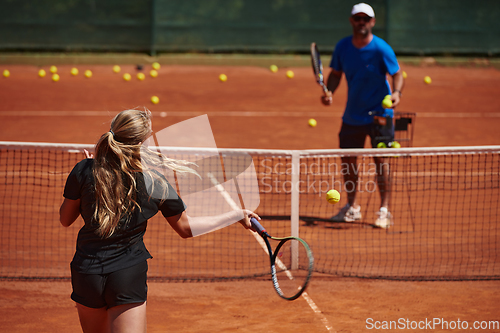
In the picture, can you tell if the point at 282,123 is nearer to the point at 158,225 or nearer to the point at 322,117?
the point at 322,117

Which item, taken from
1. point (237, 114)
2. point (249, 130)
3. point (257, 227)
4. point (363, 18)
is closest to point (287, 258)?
point (257, 227)

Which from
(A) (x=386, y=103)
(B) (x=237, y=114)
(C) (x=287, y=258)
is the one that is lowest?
(C) (x=287, y=258)

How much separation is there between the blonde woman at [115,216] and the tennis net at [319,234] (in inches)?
A: 97.2

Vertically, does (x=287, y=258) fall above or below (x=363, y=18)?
below

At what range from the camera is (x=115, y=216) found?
2.59 metres

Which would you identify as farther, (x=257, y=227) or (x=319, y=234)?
(x=319, y=234)

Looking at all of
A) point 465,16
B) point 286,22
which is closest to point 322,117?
point 286,22

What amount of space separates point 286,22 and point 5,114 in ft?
30.0

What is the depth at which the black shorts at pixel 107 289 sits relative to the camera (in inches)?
103

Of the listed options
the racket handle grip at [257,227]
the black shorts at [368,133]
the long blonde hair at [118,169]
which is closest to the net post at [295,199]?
the black shorts at [368,133]

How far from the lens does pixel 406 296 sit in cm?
476

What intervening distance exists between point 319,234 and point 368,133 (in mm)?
1292

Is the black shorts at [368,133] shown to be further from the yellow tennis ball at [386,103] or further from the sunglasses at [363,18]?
the sunglasses at [363,18]

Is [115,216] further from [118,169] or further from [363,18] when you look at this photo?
[363,18]
